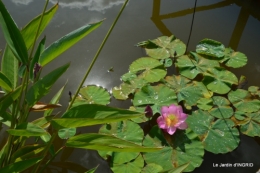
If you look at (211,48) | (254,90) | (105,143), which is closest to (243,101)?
(254,90)

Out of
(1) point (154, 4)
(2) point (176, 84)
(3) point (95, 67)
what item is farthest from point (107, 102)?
(1) point (154, 4)

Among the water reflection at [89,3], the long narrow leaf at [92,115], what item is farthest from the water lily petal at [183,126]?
the water reflection at [89,3]

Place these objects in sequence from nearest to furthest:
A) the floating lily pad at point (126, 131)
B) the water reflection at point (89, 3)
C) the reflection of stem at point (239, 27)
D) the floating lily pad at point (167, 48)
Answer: the floating lily pad at point (126, 131) → the floating lily pad at point (167, 48) → the reflection of stem at point (239, 27) → the water reflection at point (89, 3)

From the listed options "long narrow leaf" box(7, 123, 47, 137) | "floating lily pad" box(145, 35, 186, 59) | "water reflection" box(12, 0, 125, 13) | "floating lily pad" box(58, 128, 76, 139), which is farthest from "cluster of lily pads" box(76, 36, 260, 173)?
"long narrow leaf" box(7, 123, 47, 137)

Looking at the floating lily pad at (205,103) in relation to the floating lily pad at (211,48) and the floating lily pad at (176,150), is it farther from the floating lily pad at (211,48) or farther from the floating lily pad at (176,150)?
the floating lily pad at (211,48)

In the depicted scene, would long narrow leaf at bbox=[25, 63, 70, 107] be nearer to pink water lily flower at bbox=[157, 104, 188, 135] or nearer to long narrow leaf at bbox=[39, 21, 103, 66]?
long narrow leaf at bbox=[39, 21, 103, 66]

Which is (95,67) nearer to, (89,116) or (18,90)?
(18,90)

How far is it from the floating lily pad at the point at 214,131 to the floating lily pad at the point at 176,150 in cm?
7

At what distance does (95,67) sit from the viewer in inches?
76.7

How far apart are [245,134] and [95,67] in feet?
3.27

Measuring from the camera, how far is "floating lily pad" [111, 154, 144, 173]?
145 cm

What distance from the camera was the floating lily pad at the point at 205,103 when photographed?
176cm

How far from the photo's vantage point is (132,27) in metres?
2.22

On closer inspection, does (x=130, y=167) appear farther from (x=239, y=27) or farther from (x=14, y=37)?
(x=239, y=27)
